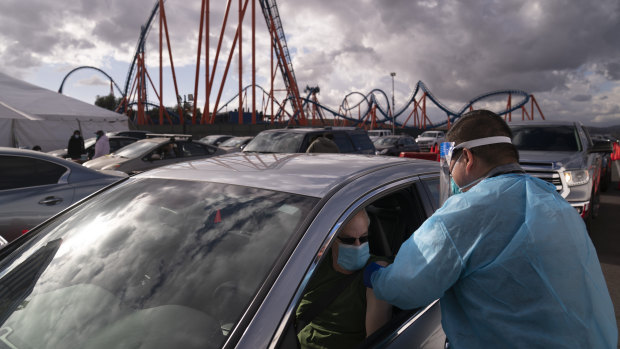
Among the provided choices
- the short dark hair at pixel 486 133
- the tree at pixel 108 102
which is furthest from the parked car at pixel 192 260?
the tree at pixel 108 102

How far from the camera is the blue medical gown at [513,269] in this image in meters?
1.14

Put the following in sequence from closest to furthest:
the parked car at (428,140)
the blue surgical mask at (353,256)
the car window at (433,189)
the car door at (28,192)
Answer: the blue surgical mask at (353,256) → the car window at (433,189) → the car door at (28,192) → the parked car at (428,140)

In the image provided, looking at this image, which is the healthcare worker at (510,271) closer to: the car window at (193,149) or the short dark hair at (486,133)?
the short dark hair at (486,133)

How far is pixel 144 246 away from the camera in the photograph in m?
1.68

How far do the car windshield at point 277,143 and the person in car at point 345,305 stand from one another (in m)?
5.99

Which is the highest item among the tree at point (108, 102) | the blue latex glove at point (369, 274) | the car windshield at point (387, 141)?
the tree at point (108, 102)

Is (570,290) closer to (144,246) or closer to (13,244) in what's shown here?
(144,246)

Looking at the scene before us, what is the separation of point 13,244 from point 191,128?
113ft

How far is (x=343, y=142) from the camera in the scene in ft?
29.4

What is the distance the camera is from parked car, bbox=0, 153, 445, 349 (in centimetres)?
130

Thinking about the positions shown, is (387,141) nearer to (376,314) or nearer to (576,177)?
(576,177)

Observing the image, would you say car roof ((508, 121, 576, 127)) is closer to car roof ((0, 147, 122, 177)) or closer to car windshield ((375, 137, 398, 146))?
car roof ((0, 147, 122, 177))

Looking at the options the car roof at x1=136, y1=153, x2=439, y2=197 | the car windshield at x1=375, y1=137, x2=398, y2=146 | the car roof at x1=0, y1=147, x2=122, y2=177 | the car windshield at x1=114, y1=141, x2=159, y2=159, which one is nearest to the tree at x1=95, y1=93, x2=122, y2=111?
the car windshield at x1=375, y1=137, x2=398, y2=146

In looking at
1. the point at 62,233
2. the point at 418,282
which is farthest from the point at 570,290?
the point at 62,233
